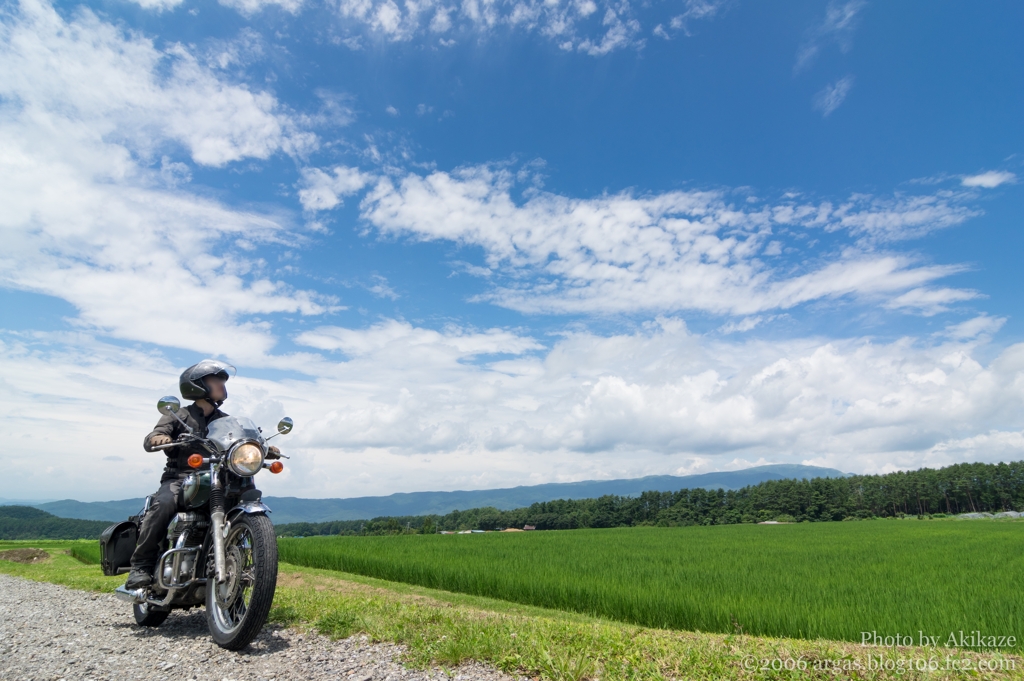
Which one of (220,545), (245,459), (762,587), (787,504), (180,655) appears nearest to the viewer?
(180,655)

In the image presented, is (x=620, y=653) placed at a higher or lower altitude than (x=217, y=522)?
lower

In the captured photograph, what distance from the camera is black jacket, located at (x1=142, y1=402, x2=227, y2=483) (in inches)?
187

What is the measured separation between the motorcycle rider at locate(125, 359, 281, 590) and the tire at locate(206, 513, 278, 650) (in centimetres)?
77

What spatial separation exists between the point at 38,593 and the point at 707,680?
9563mm

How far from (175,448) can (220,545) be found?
1.22 metres

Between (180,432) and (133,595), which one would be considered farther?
(180,432)

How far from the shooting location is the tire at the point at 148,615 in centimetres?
477

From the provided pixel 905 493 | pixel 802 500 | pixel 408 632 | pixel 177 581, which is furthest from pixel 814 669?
pixel 905 493

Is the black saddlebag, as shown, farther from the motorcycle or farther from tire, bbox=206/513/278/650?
tire, bbox=206/513/278/650

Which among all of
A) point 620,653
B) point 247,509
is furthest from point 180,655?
point 620,653

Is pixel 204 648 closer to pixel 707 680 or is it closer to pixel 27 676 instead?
pixel 27 676

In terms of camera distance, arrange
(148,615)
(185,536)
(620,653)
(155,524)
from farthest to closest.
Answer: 1. (148,615)
2. (155,524)
3. (185,536)
4. (620,653)

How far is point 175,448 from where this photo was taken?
4887 mm

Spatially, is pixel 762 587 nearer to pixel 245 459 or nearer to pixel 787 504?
pixel 245 459
